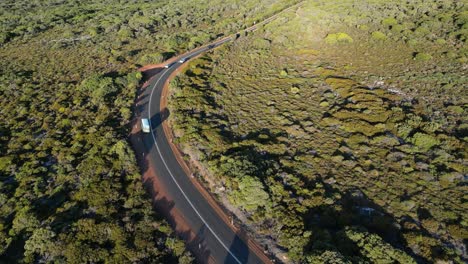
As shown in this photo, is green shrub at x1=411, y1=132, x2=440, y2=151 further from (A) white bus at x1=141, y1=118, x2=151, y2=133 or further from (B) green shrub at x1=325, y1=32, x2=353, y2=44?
(A) white bus at x1=141, y1=118, x2=151, y2=133

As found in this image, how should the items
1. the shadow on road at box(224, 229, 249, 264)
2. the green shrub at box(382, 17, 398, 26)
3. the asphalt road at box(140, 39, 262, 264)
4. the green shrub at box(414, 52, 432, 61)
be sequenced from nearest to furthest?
the shadow on road at box(224, 229, 249, 264), the asphalt road at box(140, 39, 262, 264), the green shrub at box(414, 52, 432, 61), the green shrub at box(382, 17, 398, 26)

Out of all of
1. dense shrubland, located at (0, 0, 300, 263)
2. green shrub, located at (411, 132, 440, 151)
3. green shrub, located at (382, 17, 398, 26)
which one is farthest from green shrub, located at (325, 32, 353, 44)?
green shrub, located at (411, 132, 440, 151)

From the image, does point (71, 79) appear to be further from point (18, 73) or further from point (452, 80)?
point (452, 80)

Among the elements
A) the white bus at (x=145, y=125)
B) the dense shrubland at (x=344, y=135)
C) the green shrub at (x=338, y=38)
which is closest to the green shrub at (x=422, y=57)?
the dense shrubland at (x=344, y=135)

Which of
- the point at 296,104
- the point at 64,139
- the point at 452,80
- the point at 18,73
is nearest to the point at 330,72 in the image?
the point at 296,104

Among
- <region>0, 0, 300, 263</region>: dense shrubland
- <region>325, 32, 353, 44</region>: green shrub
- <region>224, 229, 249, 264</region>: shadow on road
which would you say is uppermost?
<region>325, 32, 353, 44</region>: green shrub

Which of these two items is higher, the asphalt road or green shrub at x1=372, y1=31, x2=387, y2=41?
green shrub at x1=372, y1=31, x2=387, y2=41
